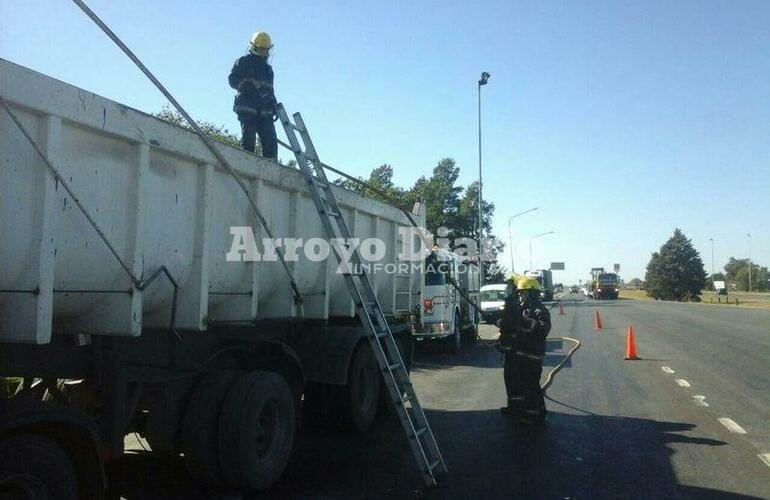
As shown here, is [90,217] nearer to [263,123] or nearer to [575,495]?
[263,123]

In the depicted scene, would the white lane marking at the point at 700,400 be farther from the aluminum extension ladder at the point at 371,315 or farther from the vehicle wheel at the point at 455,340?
the vehicle wheel at the point at 455,340

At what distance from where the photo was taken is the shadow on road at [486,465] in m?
5.45

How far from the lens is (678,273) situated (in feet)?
275

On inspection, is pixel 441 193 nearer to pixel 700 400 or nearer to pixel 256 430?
pixel 700 400

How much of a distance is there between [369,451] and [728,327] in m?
21.8

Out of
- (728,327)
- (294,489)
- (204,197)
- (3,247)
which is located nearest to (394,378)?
(294,489)

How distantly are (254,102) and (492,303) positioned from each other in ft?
66.2

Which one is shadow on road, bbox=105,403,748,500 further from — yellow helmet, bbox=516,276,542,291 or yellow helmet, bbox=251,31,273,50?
yellow helmet, bbox=251,31,273,50

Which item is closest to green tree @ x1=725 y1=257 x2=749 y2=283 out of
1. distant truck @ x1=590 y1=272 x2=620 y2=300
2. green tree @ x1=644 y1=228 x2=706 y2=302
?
green tree @ x1=644 y1=228 x2=706 y2=302

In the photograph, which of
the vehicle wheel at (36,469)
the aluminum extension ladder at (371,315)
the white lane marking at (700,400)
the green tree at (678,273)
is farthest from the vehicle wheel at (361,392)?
the green tree at (678,273)

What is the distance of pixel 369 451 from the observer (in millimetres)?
6863

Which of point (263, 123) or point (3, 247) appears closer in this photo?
point (3, 247)

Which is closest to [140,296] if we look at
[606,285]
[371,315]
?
[371,315]

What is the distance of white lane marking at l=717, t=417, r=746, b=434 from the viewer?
762 centimetres
